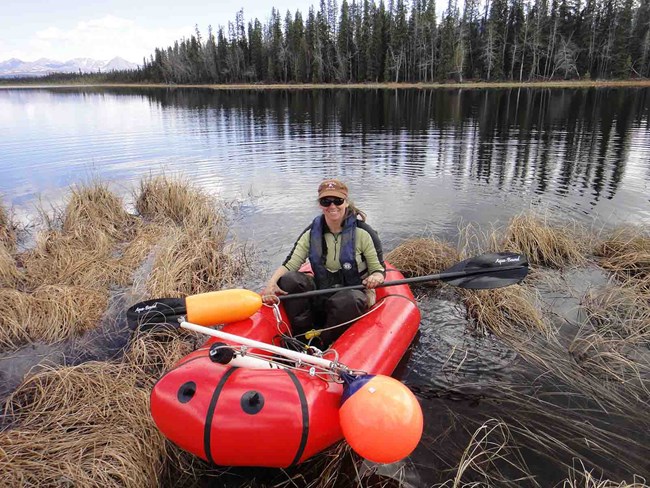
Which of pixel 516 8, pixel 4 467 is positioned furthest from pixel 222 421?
pixel 516 8

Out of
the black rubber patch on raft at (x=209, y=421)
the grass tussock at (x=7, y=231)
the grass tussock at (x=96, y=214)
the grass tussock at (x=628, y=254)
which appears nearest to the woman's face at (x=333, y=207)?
the black rubber patch on raft at (x=209, y=421)

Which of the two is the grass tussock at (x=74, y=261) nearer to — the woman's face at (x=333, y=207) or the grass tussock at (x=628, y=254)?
the woman's face at (x=333, y=207)

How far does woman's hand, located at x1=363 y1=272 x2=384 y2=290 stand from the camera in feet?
15.4

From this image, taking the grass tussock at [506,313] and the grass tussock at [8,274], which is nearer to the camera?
the grass tussock at [506,313]

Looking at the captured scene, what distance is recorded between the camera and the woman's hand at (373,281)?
4.69 meters

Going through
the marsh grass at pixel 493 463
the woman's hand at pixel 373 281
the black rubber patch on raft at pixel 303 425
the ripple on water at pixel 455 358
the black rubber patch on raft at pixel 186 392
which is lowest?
the marsh grass at pixel 493 463

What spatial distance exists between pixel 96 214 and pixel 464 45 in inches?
2655

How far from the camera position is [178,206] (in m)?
9.95

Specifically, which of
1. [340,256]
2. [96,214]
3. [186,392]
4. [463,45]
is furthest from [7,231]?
[463,45]

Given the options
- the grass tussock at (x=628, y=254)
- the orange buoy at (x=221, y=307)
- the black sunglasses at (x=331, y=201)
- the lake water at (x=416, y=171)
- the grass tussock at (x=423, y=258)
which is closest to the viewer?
the orange buoy at (x=221, y=307)

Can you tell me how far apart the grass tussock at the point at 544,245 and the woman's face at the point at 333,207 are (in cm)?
404

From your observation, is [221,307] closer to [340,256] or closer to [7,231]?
[340,256]

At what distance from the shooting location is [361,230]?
4.84 m

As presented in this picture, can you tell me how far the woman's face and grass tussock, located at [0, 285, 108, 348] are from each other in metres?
3.52
